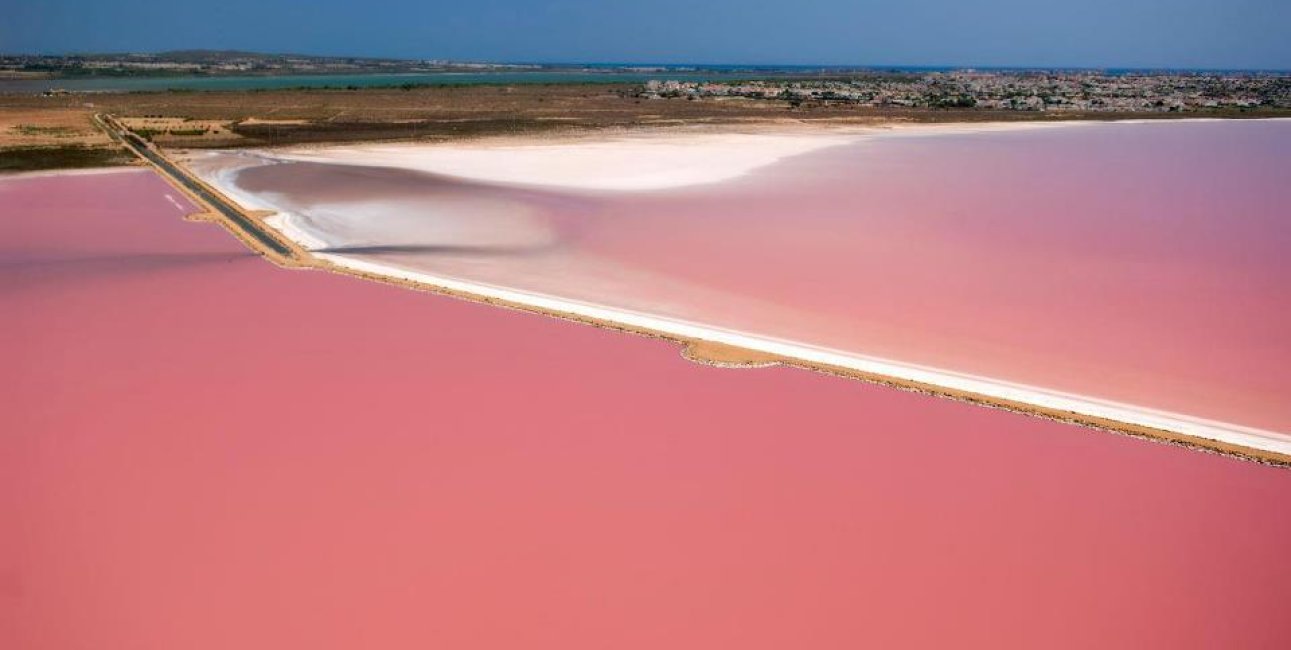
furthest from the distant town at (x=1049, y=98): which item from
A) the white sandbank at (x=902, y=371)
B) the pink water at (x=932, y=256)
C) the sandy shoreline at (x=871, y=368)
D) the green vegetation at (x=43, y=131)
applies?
the white sandbank at (x=902, y=371)

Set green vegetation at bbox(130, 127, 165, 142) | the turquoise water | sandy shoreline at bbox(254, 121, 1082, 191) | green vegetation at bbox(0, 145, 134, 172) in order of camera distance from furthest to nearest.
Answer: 1. the turquoise water
2. green vegetation at bbox(130, 127, 165, 142)
3. green vegetation at bbox(0, 145, 134, 172)
4. sandy shoreline at bbox(254, 121, 1082, 191)

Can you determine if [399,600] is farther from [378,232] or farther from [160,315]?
[378,232]

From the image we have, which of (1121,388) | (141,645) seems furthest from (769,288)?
(141,645)

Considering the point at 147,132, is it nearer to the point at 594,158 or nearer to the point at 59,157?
the point at 59,157

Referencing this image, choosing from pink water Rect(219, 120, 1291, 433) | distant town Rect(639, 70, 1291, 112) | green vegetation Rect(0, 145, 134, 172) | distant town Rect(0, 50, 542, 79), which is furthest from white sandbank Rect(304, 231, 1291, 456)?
distant town Rect(0, 50, 542, 79)

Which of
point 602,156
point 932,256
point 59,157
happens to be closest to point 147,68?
Result: point 59,157

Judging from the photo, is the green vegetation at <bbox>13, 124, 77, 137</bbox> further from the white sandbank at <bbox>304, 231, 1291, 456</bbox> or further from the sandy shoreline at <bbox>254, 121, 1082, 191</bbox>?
the white sandbank at <bbox>304, 231, 1291, 456</bbox>
